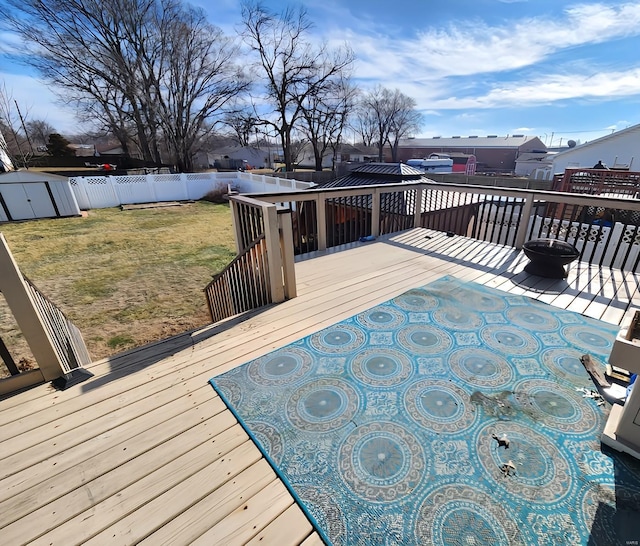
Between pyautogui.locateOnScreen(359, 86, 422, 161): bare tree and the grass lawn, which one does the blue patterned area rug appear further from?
pyautogui.locateOnScreen(359, 86, 422, 161): bare tree

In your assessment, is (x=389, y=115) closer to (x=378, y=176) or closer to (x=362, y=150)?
(x=362, y=150)

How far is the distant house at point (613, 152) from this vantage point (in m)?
13.5

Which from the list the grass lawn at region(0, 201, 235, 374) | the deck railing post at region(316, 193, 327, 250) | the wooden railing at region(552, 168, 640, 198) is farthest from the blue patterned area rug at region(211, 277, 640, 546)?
the wooden railing at region(552, 168, 640, 198)

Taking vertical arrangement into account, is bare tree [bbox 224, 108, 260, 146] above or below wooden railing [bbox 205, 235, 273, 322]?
above

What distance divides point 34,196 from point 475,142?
51.1m

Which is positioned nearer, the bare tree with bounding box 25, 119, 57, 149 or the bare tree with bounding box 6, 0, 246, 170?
the bare tree with bounding box 6, 0, 246, 170

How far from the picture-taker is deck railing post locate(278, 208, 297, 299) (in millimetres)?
2660

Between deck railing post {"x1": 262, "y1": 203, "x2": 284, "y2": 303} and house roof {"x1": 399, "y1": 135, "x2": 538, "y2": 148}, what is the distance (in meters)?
49.1

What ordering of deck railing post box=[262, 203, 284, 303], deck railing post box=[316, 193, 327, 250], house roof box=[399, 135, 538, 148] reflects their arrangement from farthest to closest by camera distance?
house roof box=[399, 135, 538, 148], deck railing post box=[316, 193, 327, 250], deck railing post box=[262, 203, 284, 303]

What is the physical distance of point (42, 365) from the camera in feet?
6.04

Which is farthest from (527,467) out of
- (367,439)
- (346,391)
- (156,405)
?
(156,405)

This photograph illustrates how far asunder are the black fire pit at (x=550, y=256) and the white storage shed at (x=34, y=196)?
50.3ft

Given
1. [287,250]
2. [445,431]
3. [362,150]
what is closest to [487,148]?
[362,150]

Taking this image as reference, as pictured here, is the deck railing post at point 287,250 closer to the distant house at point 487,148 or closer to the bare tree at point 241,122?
the bare tree at point 241,122
